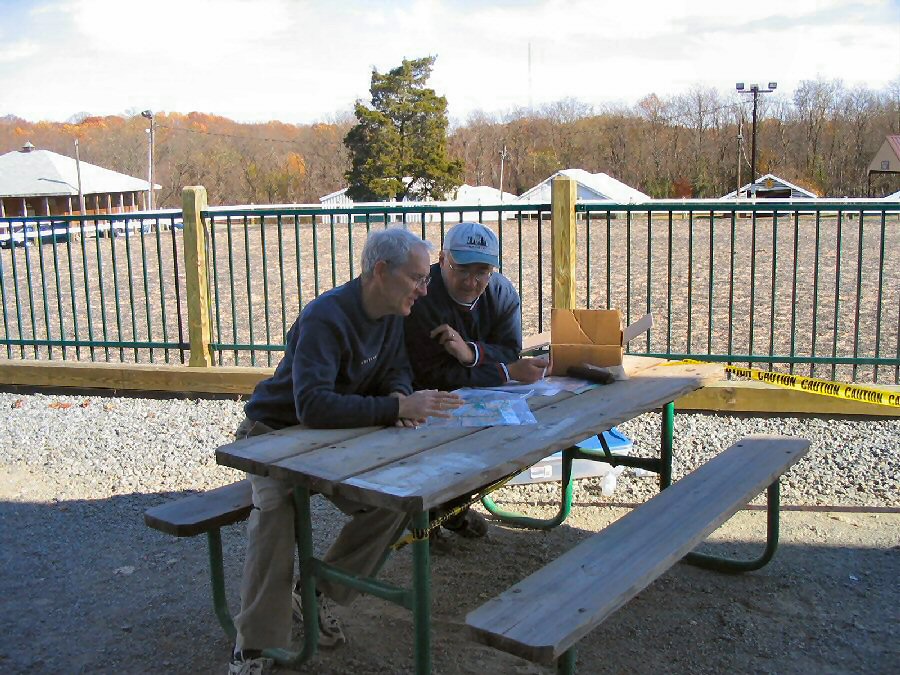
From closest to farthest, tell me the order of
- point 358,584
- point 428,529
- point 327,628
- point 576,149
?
1. point 428,529
2. point 358,584
3. point 327,628
4. point 576,149

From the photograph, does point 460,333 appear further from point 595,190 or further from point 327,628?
point 595,190

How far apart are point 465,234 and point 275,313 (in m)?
8.93

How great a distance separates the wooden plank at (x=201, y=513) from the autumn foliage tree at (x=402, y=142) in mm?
51594

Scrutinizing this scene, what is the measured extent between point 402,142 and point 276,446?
54982mm

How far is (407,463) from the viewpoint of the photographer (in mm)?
2514

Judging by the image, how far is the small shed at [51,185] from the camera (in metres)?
53.2

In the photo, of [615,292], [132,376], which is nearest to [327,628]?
[132,376]

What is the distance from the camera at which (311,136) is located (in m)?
82.9

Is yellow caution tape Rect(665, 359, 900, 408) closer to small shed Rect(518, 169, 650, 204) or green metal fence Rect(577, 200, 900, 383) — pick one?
green metal fence Rect(577, 200, 900, 383)

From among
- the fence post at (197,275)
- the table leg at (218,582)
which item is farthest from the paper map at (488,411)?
the fence post at (197,275)

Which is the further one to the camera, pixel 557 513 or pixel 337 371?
pixel 557 513

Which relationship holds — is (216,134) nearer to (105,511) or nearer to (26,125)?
(26,125)

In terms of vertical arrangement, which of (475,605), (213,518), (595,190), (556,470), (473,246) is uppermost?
(595,190)

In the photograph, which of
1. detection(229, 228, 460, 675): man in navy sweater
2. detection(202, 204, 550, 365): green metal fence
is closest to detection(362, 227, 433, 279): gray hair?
detection(229, 228, 460, 675): man in navy sweater
